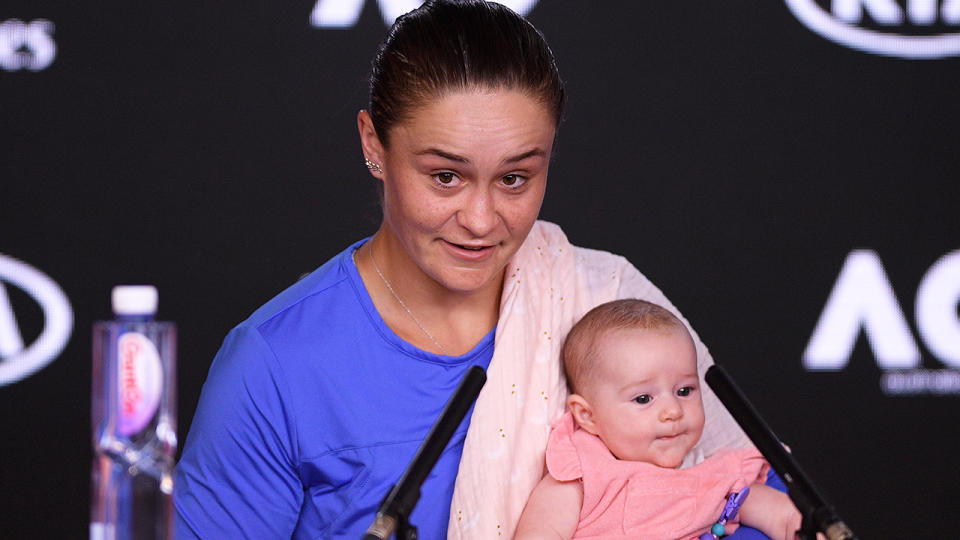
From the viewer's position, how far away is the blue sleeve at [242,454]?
4.98 feet

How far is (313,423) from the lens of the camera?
5.24ft

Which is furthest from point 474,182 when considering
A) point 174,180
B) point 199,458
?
point 174,180

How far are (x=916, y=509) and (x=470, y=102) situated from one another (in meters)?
1.95

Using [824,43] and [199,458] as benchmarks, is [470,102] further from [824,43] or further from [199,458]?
[824,43]

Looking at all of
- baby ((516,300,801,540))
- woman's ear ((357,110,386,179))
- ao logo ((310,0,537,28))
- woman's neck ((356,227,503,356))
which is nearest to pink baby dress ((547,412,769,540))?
baby ((516,300,801,540))

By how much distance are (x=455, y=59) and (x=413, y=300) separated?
15.4 inches

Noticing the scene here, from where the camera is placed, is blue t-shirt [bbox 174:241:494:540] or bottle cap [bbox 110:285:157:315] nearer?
bottle cap [bbox 110:285:157:315]

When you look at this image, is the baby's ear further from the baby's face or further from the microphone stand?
the microphone stand

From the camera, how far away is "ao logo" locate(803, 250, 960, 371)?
275 cm

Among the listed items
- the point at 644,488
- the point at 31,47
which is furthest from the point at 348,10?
the point at 644,488

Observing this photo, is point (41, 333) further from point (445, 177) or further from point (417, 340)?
point (445, 177)

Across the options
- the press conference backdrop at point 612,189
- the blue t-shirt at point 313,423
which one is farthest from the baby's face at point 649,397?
the press conference backdrop at point 612,189

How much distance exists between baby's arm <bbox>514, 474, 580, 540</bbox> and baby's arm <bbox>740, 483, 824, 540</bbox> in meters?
0.24

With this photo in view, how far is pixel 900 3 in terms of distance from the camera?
2.76 meters
